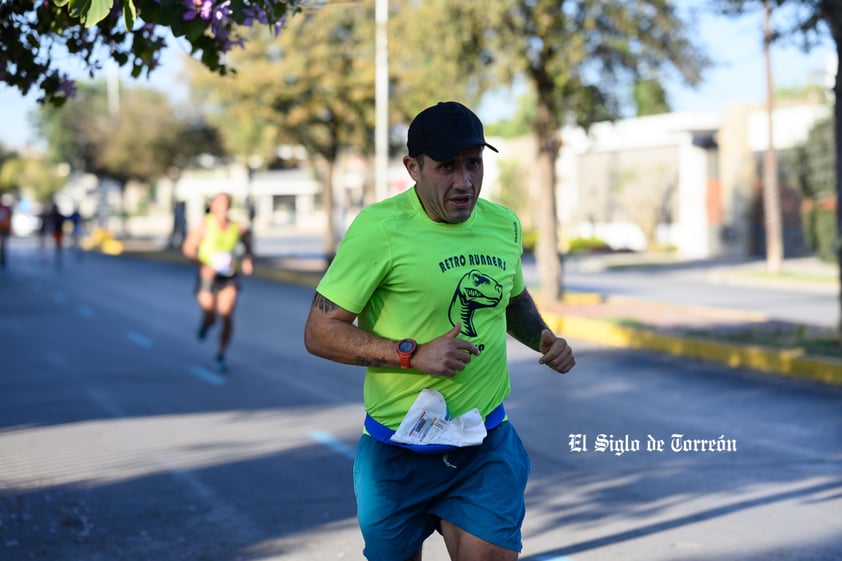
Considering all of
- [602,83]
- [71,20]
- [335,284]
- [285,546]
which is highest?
[602,83]

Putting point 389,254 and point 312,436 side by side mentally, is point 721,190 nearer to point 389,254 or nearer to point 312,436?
point 312,436

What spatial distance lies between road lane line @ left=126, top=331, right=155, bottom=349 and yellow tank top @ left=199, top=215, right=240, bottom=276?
3098 mm

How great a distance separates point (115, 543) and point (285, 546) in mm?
887

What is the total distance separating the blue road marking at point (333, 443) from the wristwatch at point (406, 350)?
4.64 m

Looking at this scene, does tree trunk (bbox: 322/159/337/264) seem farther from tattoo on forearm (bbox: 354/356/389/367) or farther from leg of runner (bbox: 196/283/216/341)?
tattoo on forearm (bbox: 354/356/389/367)

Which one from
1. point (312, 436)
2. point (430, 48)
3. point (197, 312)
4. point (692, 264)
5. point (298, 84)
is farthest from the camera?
point (692, 264)

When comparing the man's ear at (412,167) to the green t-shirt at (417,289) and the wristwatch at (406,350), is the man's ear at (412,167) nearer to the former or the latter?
the green t-shirt at (417,289)

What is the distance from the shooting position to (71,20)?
6.11 metres

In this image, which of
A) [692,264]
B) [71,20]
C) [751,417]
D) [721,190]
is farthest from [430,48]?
[721,190]

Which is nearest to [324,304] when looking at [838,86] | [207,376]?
[207,376]

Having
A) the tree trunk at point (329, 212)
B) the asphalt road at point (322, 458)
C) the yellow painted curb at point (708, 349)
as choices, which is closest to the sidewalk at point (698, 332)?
the yellow painted curb at point (708, 349)

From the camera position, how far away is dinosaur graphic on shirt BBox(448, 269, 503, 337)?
3.67 m

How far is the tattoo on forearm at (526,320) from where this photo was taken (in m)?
4.17

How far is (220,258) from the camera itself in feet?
40.2
